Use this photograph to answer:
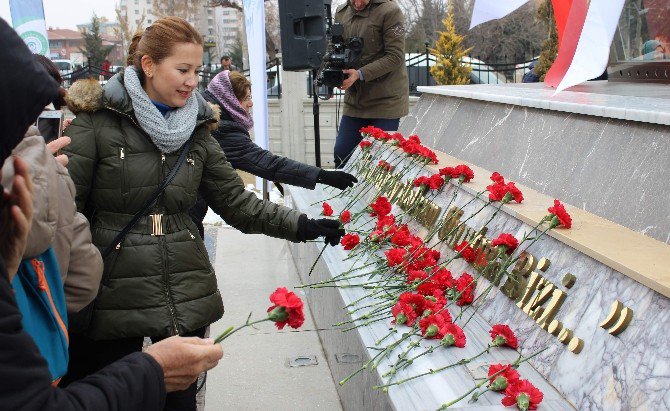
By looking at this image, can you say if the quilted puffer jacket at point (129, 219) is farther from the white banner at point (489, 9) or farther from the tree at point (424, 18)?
the tree at point (424, 18)

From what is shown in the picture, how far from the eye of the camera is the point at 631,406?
6.52ft

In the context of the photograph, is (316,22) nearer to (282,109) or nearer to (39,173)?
(39,173)

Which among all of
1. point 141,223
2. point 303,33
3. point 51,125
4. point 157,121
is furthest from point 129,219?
point 303,33

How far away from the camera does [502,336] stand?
2.54m

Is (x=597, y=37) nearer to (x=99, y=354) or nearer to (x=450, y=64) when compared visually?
(x=99, y=354)

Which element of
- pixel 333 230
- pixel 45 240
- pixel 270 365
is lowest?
pixel 270 365

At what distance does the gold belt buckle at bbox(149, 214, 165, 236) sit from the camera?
288cm

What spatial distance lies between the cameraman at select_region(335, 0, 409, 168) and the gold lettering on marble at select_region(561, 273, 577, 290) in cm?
388

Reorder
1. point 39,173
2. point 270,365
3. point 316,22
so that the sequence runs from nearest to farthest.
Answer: point 39,173, point 270,365, point 316,22

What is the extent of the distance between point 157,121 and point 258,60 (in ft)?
16.3

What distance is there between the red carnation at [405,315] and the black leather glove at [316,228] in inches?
24.9

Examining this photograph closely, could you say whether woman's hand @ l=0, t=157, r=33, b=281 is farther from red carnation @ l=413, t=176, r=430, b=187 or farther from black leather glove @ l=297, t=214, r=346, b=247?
red carnation @ l=413, t=176, r=430, b=187

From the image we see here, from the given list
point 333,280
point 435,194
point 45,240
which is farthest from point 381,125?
point 45,240

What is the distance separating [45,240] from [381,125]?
16.8 feet
